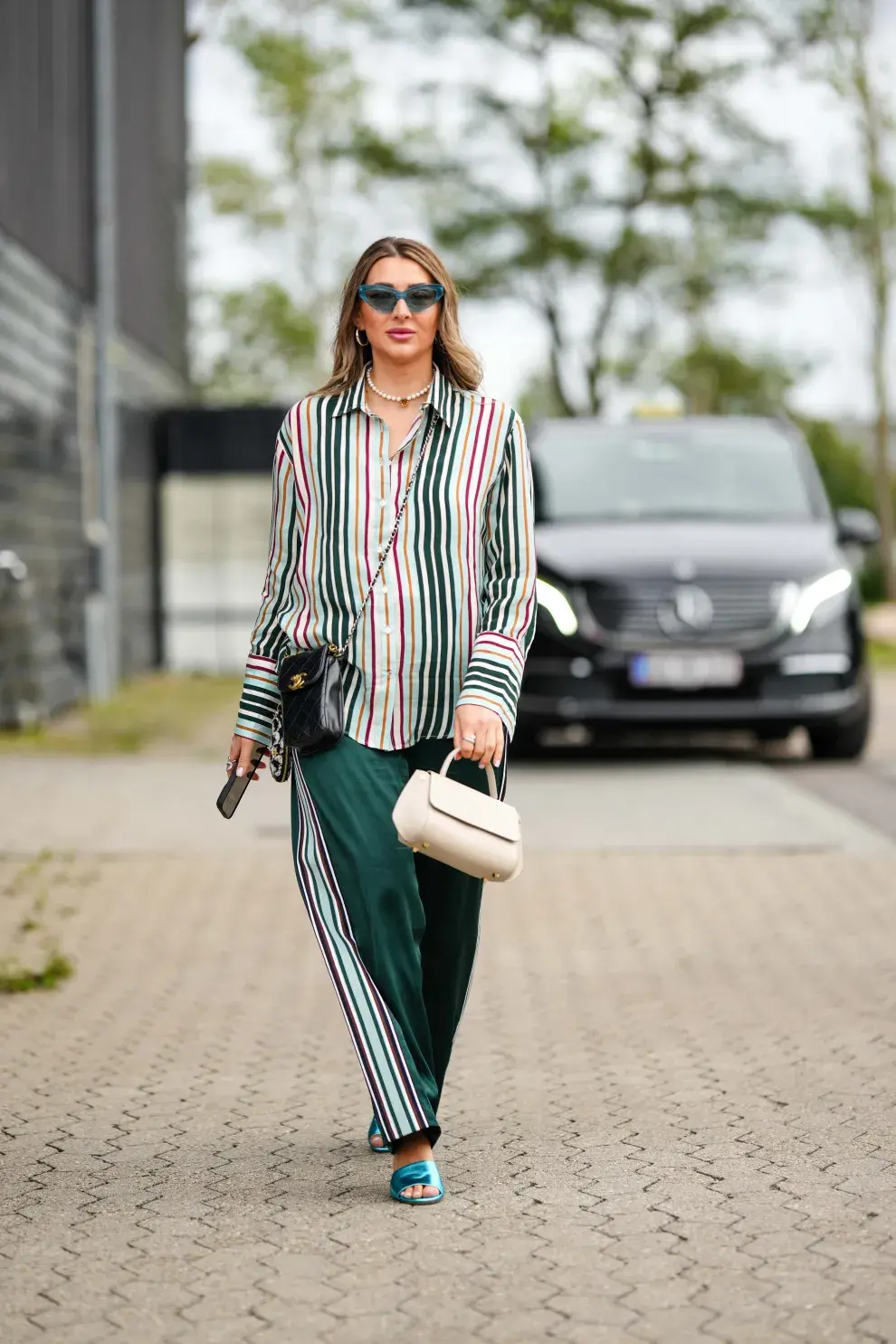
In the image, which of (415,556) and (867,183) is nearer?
(415,556)

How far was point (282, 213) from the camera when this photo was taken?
156 ft

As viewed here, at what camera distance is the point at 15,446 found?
15289 mm

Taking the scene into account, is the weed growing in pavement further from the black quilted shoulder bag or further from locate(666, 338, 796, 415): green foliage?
locate(666, 338, 796, 415): green foliage

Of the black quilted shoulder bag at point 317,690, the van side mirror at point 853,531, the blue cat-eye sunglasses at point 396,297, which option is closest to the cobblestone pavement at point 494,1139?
the black quilted shoulder bag at point 317,690

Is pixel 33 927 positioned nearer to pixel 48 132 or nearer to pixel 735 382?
pixel 48 132

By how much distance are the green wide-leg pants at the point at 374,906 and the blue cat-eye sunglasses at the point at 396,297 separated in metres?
0.81

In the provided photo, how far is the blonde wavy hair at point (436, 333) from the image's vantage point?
168 inches

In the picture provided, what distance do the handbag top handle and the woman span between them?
0.02 m

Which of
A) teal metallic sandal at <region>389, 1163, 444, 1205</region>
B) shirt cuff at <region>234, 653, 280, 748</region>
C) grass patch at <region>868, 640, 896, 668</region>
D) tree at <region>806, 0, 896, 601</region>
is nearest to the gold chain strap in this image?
shirt cuff at <region>234, 653, 280, 748</region>

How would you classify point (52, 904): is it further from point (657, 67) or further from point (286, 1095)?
point (657, 67)

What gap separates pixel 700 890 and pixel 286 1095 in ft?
10.5

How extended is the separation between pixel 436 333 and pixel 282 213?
44379mm

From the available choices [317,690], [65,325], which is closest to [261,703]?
[317,690]

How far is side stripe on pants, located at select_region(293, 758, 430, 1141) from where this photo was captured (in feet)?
13.4
